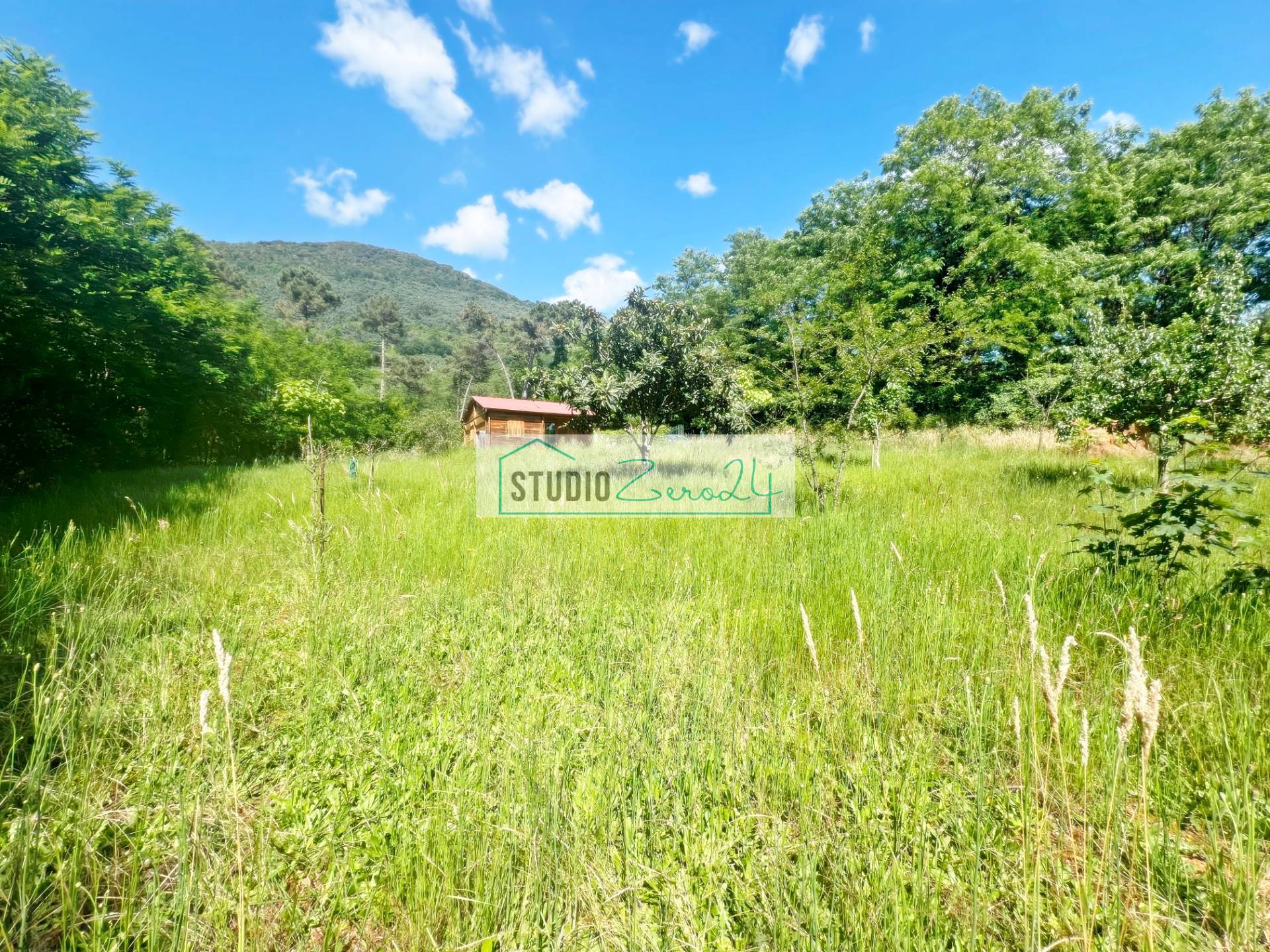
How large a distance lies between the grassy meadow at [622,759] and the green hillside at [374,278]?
216 feet

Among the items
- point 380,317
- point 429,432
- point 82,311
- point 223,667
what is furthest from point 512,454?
point 380,317

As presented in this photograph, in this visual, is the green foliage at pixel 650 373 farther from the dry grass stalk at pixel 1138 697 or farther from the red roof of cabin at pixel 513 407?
the red roof of cabin at pixel 513 407

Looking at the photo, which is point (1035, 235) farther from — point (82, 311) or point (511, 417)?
point (82, 311)

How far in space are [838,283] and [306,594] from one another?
19.9m

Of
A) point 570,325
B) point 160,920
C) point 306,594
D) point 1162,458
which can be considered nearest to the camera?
point 160,920

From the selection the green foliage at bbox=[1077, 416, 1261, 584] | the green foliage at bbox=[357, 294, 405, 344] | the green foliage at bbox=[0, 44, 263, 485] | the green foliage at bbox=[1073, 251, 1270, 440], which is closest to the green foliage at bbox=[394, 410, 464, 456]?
the green foliage at bbox=[0, 44, 263, 485]

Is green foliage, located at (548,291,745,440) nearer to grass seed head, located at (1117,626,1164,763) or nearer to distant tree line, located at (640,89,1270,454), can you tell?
distant tree line, located at (640,89,1270,454)

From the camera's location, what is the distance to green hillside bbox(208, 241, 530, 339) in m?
77.6

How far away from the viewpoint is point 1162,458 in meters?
5.12

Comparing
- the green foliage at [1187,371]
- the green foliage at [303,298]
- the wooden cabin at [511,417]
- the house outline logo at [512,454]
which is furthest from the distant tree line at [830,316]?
the green foliage at [303,298]

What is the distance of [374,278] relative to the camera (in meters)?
106

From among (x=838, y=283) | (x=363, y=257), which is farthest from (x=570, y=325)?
(x=363, y=257)

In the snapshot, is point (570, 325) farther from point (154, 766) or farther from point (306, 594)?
point (154, 766)

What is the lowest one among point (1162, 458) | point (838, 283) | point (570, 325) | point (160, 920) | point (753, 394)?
point (160, 920)
